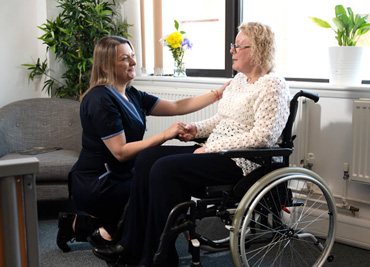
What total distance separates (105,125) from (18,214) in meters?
1.26

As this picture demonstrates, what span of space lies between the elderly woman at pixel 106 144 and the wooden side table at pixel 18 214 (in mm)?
1237

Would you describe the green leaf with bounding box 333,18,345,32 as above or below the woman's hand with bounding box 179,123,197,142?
above

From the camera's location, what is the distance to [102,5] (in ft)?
12.4

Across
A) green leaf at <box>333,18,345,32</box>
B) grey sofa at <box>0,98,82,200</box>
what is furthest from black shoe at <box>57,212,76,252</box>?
green leaf at <box>333,18,345,32</box>

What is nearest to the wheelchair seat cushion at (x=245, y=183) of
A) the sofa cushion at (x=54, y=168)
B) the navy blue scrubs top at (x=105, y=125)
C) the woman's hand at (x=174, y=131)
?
the woman's hand at (x=174, y=131)

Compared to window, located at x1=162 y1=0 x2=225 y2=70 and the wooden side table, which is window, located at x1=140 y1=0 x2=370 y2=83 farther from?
the wooden side table

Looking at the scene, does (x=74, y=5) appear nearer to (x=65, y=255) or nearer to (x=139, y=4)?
(x=139, y=4)

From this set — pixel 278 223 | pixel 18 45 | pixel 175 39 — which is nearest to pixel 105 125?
pixel 278 223

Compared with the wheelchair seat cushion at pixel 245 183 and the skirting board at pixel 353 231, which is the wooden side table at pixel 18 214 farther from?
the skirting board at pixel 353 231

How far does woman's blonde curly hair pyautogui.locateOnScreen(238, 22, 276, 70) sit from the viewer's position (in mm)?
2277

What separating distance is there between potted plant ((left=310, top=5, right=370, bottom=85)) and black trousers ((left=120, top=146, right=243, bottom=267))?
3.29 feet

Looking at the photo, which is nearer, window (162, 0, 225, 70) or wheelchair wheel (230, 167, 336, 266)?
wheelchair wheel (230, 167, 336, 266)

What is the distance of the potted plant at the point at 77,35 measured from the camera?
377 cm

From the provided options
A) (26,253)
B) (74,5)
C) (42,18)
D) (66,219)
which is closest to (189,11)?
(74,5)
